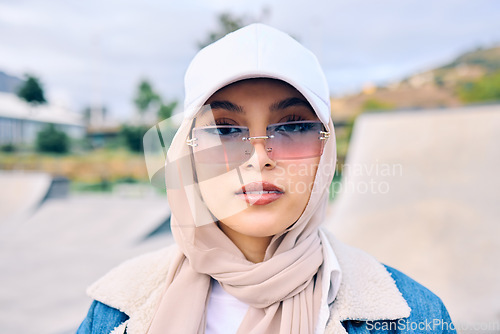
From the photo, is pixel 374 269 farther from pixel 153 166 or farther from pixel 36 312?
pixel 36 312

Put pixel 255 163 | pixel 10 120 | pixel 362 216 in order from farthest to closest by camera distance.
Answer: pixel 10 120 < pixel 362 216 < pixel 255 163

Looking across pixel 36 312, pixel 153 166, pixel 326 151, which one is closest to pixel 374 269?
pixel 326 151

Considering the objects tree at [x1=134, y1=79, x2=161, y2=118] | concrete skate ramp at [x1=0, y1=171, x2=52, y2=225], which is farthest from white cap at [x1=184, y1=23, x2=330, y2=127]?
tree at [x1=134, y1=79, x2=161, y2=118]

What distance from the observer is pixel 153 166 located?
1.21 m

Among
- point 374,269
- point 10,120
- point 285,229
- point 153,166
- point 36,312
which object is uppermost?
point 10,120

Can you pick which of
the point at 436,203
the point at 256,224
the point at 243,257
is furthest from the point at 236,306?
the point at 436,203

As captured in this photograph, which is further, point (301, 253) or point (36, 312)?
point (36, 312)

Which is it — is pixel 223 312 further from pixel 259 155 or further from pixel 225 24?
pixel 225 24

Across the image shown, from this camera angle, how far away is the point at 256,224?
1.04 m

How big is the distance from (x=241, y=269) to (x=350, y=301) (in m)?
0.36

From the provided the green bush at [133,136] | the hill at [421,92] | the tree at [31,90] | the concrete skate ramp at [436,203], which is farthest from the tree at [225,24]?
the hill at [421,92]

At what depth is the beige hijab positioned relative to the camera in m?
1.04

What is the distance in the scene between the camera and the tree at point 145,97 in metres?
25.8

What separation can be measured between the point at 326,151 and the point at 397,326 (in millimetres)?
587
